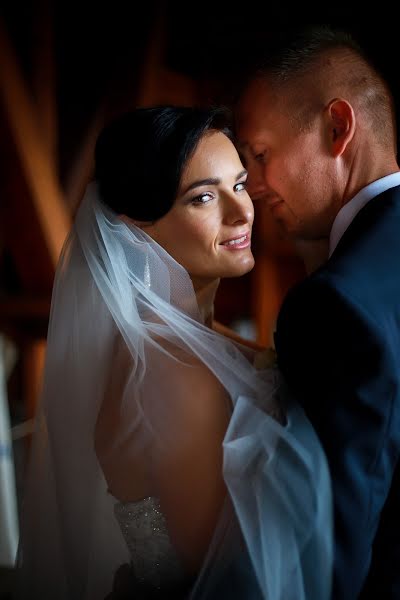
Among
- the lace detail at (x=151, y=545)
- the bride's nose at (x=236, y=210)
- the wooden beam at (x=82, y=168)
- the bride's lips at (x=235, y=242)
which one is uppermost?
the wooden beam at (x=82, y=168)

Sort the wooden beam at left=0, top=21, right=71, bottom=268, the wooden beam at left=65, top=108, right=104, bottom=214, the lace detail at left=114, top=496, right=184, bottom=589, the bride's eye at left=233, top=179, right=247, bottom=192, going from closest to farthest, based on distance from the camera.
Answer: the lace detail at left=114, top=496, right=184, bottom=589
the bride's eye at left=233, top=179, right=247, bottom=192
the wooden beam at left=0, top=21, right=71, bottom=268
the wooden beam at left=65, top=108, right=104, bottom=214

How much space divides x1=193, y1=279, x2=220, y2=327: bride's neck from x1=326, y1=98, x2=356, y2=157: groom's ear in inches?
18.7

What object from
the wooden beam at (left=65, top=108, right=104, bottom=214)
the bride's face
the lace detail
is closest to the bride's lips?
the bride's face

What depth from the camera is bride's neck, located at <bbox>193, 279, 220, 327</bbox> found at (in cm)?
177

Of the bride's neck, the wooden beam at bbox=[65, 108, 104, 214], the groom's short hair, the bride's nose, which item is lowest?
the bride's neck

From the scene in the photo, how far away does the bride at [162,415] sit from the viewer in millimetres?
1257

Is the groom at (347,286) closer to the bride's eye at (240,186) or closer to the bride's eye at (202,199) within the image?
the bride's eye at (240,186)

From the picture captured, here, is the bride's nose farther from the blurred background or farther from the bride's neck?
the blurred background

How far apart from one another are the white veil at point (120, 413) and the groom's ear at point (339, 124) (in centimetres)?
49

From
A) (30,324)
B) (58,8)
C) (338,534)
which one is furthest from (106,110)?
(338,534)

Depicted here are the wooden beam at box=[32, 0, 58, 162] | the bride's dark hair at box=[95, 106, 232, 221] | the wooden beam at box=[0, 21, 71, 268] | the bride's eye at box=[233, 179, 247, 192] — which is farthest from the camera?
the wooden beam at box=[32, 0, 58, 162]

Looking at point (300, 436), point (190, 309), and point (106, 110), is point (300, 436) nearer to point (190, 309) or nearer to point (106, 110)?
point (190, 309)

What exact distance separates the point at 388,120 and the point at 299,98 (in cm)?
23

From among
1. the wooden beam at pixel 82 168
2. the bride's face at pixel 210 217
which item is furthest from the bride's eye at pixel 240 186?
the wooden beam at pixel 82 168
